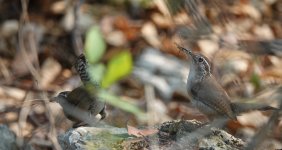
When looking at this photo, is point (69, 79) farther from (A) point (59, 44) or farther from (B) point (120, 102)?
(B) point (120, 102)

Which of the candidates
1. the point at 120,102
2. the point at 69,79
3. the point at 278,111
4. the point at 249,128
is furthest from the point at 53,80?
the point at 278,111

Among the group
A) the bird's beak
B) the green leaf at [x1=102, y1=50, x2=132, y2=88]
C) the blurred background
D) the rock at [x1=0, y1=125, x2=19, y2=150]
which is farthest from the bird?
the green leaf at [x1=102, y1=50, x2=132, y2=88]

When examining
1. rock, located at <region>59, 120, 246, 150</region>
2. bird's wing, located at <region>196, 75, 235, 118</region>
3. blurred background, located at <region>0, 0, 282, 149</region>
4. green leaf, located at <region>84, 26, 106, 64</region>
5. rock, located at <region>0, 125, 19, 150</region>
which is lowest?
green leaf, located at <region>84, 26, 106, 64</region>

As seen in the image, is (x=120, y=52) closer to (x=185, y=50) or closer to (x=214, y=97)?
(x=185, y=50)

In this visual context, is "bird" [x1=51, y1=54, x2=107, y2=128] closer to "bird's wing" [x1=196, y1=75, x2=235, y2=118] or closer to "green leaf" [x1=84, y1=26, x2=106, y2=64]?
"bird's wing" [x1=196, y1=75, x2=235, y2=118]

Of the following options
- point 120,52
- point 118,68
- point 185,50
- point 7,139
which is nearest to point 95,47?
point 118,68
